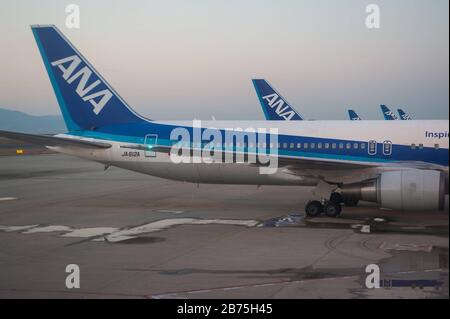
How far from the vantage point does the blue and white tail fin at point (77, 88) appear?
22.6 meters

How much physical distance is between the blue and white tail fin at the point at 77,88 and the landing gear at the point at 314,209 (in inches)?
311

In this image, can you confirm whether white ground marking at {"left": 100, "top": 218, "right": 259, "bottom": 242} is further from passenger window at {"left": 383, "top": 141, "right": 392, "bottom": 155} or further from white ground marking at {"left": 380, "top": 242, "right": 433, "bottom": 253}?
passenger window at {"left": 383, "top": 141, "right": 392, "bottom": 155}

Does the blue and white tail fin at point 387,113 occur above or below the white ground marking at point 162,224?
above

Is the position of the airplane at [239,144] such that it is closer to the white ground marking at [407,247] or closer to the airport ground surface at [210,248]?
the airport ground surface at [210,248]

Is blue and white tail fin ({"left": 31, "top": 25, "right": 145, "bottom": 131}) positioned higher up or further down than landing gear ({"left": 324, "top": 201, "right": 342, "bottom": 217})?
higher up

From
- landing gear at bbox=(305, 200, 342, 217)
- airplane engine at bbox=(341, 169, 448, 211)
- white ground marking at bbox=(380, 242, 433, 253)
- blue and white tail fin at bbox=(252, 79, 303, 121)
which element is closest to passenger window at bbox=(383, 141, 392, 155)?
landing gear at bbox=(305, 200, 342, 217)

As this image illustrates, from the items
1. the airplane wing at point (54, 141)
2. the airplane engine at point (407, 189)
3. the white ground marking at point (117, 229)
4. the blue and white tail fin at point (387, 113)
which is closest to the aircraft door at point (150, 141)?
the airplane wing at point (54, 141)

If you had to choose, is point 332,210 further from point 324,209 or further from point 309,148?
point 309,148

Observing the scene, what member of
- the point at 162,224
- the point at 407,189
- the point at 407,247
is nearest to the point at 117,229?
the point at 162,224

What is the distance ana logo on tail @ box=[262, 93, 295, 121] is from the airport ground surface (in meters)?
11.7

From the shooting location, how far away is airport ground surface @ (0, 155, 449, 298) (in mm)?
10805

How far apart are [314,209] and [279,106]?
60.7ft

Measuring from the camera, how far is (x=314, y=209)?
19.8 meters
